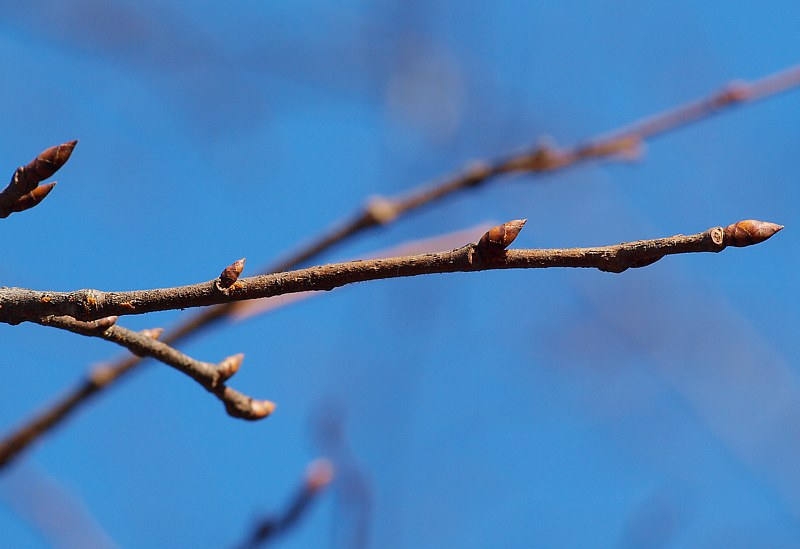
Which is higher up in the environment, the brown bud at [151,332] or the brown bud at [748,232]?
the brown bud at [151,332]

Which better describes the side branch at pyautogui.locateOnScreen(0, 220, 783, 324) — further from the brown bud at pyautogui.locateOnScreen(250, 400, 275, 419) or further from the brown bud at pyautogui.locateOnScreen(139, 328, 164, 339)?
the brown bud at pyautogui.locateOnScreen(250, 400, 275, 419)

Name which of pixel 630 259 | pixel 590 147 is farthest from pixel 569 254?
pixel 590 147

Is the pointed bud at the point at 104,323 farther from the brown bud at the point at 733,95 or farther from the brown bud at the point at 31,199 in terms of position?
the brown bud at the point at 733,95

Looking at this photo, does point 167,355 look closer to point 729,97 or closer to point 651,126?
point 651,126

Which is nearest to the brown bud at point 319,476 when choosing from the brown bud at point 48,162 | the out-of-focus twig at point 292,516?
the out-of-focus twig at point 292,516

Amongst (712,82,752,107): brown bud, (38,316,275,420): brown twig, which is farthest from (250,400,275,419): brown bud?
(712,82,752,107): brown bud

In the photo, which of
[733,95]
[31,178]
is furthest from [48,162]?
[733,95]
